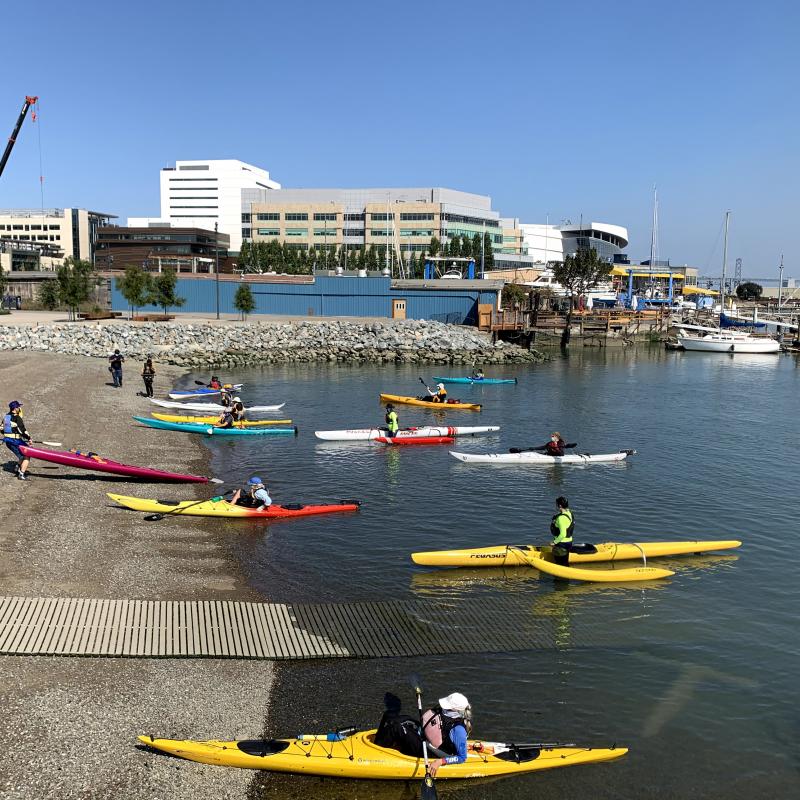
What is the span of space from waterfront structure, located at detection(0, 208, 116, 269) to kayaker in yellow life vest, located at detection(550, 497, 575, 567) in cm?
16362

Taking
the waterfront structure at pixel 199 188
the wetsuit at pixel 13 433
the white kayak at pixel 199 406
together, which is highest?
the waterfront structure at pixel 199 188

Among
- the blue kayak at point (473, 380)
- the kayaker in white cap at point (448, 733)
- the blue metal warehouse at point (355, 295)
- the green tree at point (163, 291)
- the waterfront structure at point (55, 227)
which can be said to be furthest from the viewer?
the waterfront structure at point (55, 227)

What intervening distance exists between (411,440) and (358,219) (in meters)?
105

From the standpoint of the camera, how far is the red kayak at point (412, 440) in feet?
110

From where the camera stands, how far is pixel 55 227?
164 metres

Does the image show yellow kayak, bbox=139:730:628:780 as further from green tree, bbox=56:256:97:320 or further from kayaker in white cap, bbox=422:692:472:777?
green tree, bbox=56:256:97:320

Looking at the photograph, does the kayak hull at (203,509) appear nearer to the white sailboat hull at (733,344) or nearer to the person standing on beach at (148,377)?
the person standing on beach at (148,377)

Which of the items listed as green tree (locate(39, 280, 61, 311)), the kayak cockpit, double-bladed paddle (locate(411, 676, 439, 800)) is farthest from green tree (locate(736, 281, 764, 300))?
the kayak cockpit

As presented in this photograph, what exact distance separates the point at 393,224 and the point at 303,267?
61.2 feet

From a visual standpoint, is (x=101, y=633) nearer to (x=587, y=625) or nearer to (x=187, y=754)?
(x=187, y=754)

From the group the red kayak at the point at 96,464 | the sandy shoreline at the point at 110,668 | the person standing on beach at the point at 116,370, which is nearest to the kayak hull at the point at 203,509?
the sandy shoreline at the point at 110,668

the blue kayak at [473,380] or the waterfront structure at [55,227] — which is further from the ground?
the waterfront structure at [55,227]

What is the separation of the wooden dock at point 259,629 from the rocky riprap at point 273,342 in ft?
147

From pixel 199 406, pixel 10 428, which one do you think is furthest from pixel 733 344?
pixel 10 428
